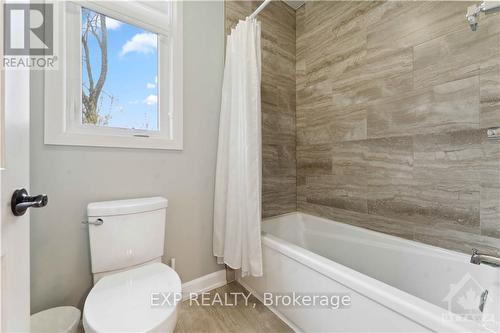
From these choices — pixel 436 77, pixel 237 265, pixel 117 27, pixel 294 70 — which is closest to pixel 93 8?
pixel 117 27

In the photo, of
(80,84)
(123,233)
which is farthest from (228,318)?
(80,84)

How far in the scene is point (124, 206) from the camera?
3.84ft

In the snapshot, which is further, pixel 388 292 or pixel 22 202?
pixel 388 292

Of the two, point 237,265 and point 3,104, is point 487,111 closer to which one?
point 237,265

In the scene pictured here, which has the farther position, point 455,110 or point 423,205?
point 423,205

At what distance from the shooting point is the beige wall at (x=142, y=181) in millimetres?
1117

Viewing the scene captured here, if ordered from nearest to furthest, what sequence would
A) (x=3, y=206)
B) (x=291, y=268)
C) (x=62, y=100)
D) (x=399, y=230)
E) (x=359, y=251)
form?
1. (x=3, y=206)
2. (x=62, y=100)
3. (x=291, y=268)
4. (x=399, y=230)
5. (x=359, y=251)

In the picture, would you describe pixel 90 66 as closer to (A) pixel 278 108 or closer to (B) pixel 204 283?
(A) pixel 278 108

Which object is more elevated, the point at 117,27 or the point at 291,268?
the point at 117,27

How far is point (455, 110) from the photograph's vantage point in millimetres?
1295

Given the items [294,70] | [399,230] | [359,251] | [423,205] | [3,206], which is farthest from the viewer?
[294,70]

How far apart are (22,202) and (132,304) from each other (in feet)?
1.88

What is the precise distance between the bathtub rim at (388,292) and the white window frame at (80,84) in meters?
1.05

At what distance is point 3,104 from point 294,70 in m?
2.09
